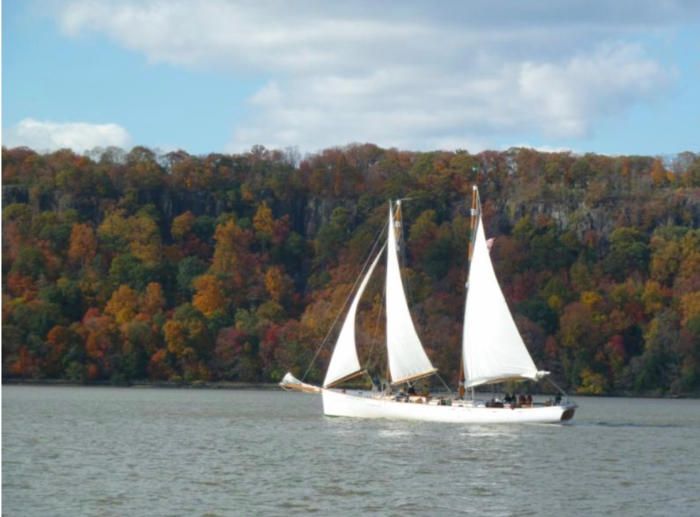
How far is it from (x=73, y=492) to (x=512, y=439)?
909 inches

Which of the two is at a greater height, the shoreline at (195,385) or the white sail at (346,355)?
the white sail at (346,355)

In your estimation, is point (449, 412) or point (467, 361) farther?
point (467, 361)

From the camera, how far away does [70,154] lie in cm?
17312

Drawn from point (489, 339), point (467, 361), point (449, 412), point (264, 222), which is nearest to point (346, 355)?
point (467, 361)

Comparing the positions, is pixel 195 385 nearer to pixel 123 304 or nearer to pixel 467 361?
pixel 123 304

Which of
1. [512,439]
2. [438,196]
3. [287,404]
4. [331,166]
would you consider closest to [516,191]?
[438,196]

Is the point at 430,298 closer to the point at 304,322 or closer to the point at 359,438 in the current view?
the point at 304,322

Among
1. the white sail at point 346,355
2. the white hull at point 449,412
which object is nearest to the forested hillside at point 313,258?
the white sail at point 346,355

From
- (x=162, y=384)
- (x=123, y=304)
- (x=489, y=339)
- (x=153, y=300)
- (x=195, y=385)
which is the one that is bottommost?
(x=195, y=385)

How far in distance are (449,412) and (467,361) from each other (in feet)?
10.9

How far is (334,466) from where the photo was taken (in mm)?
44219

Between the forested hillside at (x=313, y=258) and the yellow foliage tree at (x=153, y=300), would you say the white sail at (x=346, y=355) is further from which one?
the yellow foliage tree at (x=153, y=300)

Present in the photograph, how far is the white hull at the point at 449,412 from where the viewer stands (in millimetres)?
61031

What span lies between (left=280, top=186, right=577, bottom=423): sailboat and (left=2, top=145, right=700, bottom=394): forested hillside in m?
47.1
